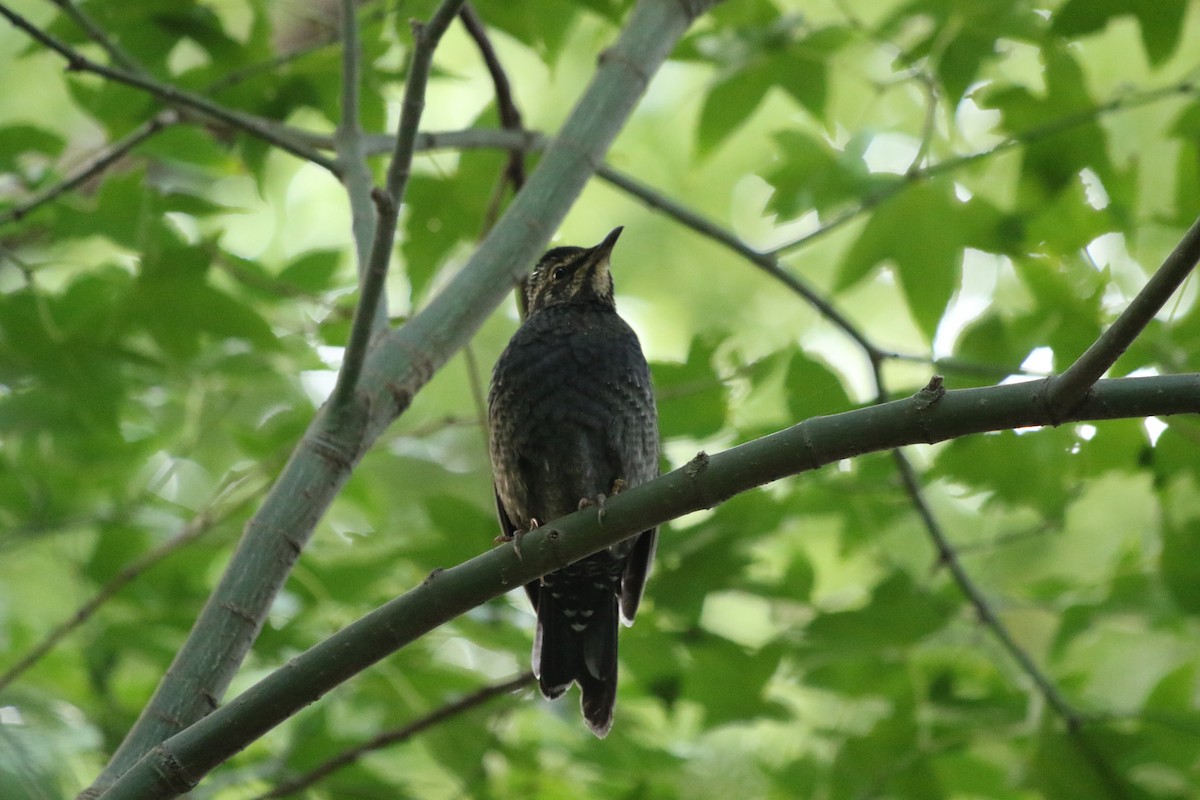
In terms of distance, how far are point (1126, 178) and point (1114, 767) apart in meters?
2.03

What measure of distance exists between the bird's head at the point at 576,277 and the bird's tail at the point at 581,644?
1.05 metres

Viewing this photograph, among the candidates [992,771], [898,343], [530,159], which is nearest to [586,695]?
[992,771]

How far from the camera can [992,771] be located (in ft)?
14.6

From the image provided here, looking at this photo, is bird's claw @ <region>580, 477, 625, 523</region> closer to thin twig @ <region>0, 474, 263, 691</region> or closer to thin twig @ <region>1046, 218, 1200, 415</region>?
thin twig @ <region>1046, 218, 1200, 415</region>

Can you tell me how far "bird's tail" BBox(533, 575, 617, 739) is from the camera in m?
3.80

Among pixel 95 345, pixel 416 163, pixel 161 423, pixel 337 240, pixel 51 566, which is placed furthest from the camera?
pixel 337 240

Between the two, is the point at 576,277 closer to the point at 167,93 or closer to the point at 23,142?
the point at 167,93

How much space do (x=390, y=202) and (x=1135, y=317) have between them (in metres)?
1.35

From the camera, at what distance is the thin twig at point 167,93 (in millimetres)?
3078

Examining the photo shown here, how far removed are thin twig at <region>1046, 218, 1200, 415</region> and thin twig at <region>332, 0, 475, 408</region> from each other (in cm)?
129

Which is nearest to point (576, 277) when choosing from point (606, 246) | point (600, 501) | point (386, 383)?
point (606, 246)

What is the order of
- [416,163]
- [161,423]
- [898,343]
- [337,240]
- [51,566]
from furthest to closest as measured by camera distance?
1. [898,343]
2. [337,240]
3. [51,566]
4. [161,423]
5. [416,163]

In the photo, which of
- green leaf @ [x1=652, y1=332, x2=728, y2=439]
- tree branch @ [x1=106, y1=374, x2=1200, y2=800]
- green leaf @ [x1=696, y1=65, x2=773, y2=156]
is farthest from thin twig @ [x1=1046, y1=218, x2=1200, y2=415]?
green leaf @ [x1=696, y1=65, x2=773, y2=156]

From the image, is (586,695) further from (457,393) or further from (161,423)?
(457,393)
